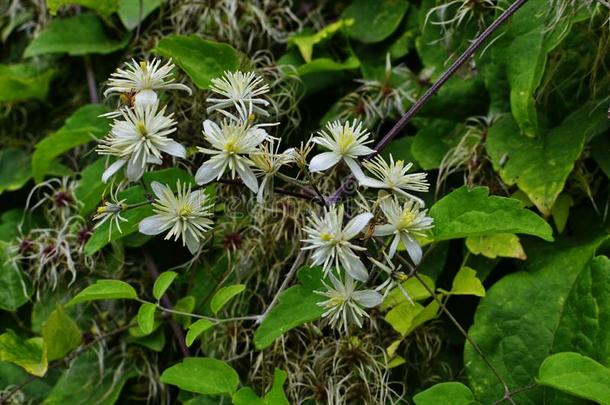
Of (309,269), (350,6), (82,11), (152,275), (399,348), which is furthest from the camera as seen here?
(82,11)

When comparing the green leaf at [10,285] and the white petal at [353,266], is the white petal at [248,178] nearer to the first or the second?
the white petal at [353,266]

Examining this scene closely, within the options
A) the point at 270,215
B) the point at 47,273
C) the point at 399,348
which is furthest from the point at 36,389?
the point at 399,348

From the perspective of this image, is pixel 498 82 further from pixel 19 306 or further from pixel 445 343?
pixel 19 306

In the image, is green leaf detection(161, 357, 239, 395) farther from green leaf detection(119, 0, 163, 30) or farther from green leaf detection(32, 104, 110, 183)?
green leaf detection(119, 0, 163, 30)

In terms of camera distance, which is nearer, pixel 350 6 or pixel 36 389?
pixel 36 389

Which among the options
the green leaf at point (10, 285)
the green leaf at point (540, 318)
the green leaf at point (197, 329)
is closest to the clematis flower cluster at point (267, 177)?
the green leaf at point (197, 329)

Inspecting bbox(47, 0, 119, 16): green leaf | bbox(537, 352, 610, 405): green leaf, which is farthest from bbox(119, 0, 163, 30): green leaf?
bbox(537, 352, 610, 405): green leaf

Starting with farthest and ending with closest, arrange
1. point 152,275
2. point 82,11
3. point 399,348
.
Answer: point 82,11 → point 152,275 → point 399,348
